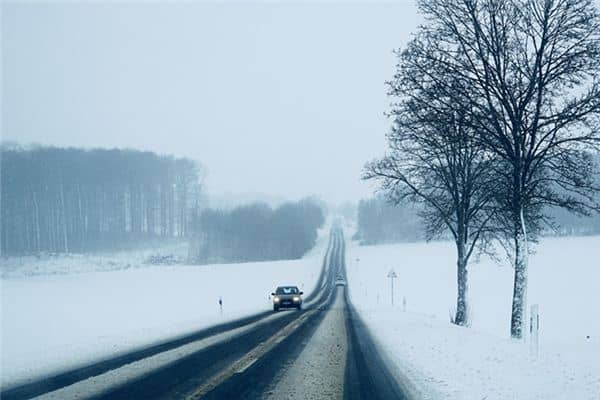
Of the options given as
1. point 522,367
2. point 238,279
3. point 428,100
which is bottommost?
Answer: point 238,279

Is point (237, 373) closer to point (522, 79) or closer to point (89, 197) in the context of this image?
point (522, 79)

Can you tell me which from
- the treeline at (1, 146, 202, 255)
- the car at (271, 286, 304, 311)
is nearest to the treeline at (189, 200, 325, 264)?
the treeline at (1, 146, 202, 255)

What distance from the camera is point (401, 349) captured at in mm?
13477

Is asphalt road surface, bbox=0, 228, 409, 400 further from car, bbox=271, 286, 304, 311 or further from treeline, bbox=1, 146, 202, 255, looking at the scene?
treeline, bbox=1, 146, 202, 255

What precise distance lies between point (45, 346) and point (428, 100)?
45.7 feet

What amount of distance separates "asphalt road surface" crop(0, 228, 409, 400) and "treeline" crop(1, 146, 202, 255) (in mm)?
64595

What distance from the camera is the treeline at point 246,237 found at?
9412 cm

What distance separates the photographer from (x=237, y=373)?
993cm

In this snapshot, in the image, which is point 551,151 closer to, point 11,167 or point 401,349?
point 401,349

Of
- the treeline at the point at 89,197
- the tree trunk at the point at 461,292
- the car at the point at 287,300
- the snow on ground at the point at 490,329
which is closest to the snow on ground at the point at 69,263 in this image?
the treeline at the point at 89,197

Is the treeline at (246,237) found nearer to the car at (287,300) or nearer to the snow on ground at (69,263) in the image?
the snow on ground at (69,263)

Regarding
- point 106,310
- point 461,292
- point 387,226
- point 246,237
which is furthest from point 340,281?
point 387,226

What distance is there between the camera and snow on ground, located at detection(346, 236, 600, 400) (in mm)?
8805

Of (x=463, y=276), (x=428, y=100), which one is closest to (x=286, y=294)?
(x=463, y=276)
